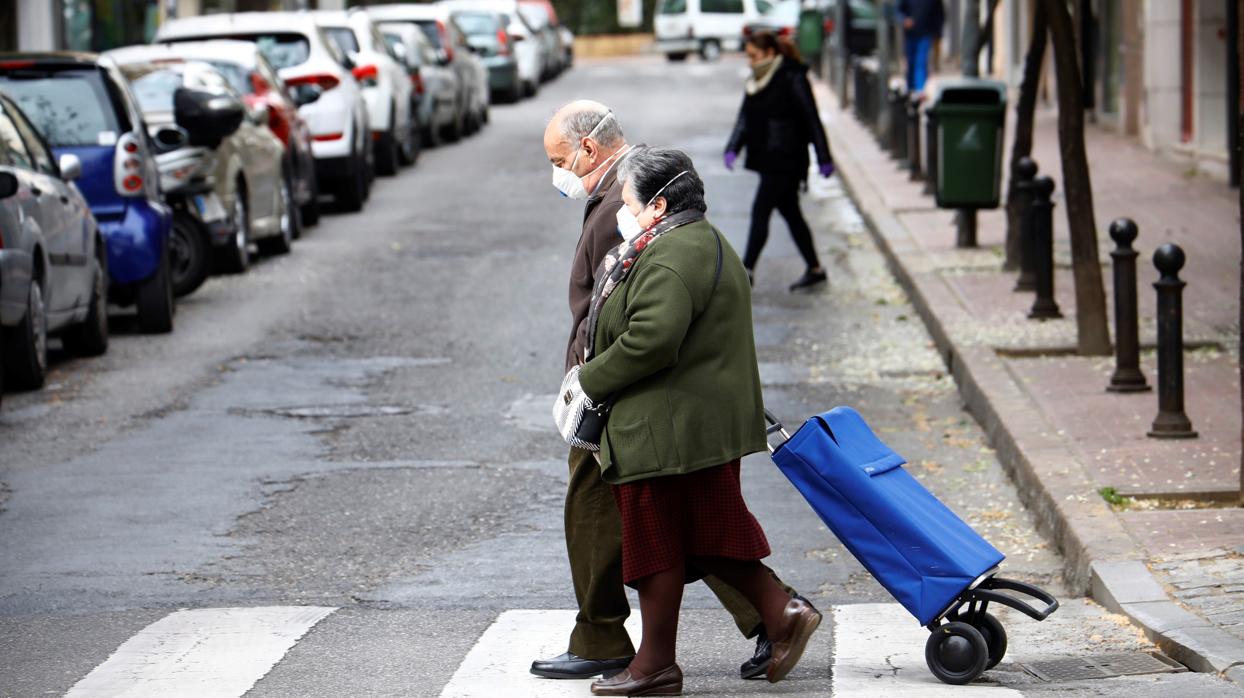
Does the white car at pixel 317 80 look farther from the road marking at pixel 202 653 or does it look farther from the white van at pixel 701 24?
the white van at pixel 701 24

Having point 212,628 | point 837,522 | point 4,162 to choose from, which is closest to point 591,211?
point 837,522

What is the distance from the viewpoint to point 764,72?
14797 millimetres

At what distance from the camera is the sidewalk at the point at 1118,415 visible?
686 cm

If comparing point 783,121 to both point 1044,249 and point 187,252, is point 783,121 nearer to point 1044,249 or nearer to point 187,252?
point 1044,249

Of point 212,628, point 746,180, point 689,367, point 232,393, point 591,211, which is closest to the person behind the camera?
point 689,367

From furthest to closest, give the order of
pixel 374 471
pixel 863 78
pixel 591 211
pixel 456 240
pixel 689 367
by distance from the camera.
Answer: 1. pixel 863 78
2. pixel 456 240
3. pixel 374 471
4. pixel 591 211
5. pixel 689 367

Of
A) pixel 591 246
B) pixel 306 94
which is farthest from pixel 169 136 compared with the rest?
pixel 591 246

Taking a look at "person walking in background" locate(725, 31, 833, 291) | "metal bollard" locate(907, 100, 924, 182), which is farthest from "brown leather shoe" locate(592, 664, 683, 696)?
"metal bollard" locate(907, 100, 924, 182)

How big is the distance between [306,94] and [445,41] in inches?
385


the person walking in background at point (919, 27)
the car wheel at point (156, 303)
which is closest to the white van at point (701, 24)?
the person walking in background at point (919, 27)

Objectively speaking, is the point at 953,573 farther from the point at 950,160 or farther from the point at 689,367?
the point at 950,160

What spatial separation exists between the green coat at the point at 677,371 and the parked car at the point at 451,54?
2206 centimetres

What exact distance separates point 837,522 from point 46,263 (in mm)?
6778

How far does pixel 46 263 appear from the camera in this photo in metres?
11.6
